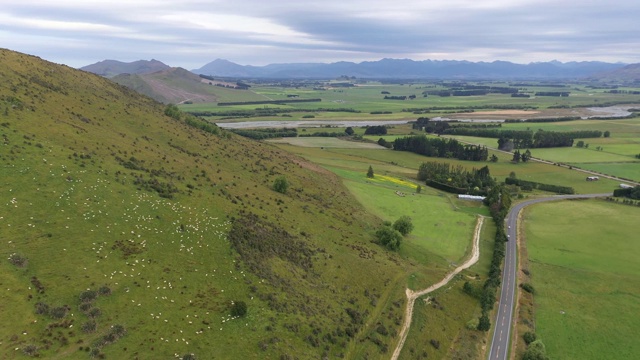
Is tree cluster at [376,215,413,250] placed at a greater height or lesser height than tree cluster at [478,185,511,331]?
greater

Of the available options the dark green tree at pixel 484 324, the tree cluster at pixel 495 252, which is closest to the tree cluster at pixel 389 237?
the tree cluster at pixel 495 252

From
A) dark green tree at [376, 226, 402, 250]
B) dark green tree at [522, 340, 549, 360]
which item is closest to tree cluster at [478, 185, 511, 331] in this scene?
dark green tree at [522, 340, 549, 360]

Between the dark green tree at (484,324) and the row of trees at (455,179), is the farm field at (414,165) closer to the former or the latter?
the row of trees at (455,179)

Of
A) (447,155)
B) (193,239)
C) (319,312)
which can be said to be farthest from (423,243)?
(447,155)

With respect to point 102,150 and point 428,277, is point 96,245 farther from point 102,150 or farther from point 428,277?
point 428,277

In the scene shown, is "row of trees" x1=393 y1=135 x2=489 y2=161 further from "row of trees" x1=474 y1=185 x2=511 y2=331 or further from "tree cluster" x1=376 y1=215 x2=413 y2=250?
"tree cluster" x1=376 y1=215 x2=413 y2=250

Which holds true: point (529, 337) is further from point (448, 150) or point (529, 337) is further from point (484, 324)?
point (448, 150)
